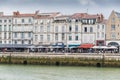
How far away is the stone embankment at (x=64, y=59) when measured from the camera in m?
70.3

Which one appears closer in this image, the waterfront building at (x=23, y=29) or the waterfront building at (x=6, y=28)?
the waterfront building at (x=23, y=29)

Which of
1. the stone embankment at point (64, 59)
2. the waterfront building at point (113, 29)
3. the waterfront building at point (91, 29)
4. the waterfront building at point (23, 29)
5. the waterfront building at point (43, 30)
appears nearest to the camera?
the stone embankment at point (64, 59)

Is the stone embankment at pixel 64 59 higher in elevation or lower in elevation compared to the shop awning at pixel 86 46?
lower

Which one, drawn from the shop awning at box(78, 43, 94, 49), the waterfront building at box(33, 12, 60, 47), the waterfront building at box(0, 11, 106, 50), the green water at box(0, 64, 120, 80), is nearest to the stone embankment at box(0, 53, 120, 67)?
the green water at box(0, 64, 120, 80)

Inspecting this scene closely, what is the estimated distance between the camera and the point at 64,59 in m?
72.6

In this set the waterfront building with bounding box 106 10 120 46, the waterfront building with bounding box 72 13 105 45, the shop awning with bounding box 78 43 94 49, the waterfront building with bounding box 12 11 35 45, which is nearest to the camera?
the waterfront building with bounding box 106 10 120 46

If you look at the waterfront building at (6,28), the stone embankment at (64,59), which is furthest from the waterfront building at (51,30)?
the stone embankment at (64,59)

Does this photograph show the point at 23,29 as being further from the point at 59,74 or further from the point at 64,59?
the point at 59,74

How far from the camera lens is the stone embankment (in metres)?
70.3

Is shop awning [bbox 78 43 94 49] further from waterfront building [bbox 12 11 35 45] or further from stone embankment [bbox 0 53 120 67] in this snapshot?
waterfront building [bbox 12 11 35 45]

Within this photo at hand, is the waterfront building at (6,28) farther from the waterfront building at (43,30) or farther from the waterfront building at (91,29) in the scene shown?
the waterfront building at (91,29)

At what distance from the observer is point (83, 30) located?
282 feet

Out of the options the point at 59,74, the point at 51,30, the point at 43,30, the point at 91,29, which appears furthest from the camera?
the point at 43,30

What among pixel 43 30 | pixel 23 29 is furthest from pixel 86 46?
pixel 23 29
